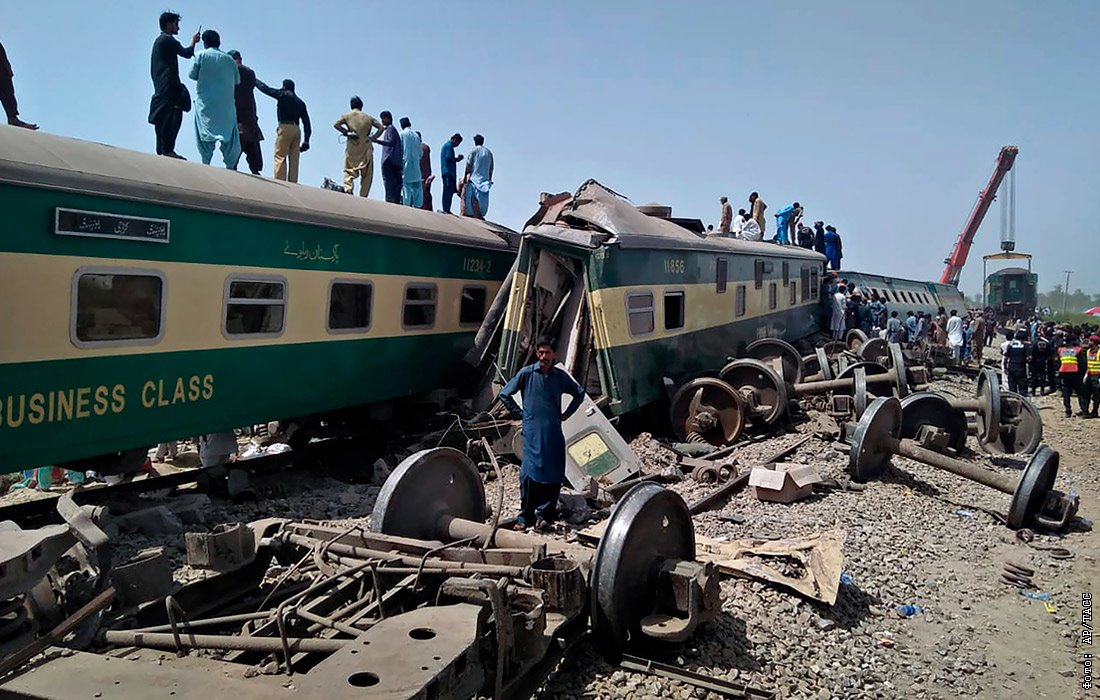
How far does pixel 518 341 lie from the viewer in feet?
31.9

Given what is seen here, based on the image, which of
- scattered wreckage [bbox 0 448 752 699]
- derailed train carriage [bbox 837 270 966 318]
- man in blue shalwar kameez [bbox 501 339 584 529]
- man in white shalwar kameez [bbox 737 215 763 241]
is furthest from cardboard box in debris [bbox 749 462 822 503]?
derailed train carriage [bbox 837 270 966 318]

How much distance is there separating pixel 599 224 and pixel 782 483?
409 centimetres

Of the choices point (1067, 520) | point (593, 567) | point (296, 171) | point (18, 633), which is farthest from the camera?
point (296, 171)

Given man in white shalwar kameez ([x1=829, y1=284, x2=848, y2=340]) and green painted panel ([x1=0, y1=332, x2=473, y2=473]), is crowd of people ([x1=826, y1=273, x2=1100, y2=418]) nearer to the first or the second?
man in white shalwar kameez ([x1=829, y1=284, x2=848, y2=340])

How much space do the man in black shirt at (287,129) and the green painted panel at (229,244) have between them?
79.9 inches

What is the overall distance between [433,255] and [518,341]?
1898 millimetres

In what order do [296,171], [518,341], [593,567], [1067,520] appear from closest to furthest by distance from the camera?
[593,567] → [1067,520] → [518,341] → [296,171]

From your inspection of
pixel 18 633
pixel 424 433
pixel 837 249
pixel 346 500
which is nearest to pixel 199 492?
pixel 346 500

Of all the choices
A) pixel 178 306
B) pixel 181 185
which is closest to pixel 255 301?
pixel 178 306

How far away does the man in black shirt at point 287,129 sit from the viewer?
10.4 metres

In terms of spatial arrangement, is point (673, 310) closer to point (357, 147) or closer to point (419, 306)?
point (419, 306)

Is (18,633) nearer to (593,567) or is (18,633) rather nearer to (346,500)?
(593,567)

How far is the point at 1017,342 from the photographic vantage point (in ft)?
57.3

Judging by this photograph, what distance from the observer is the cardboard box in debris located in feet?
24.7
